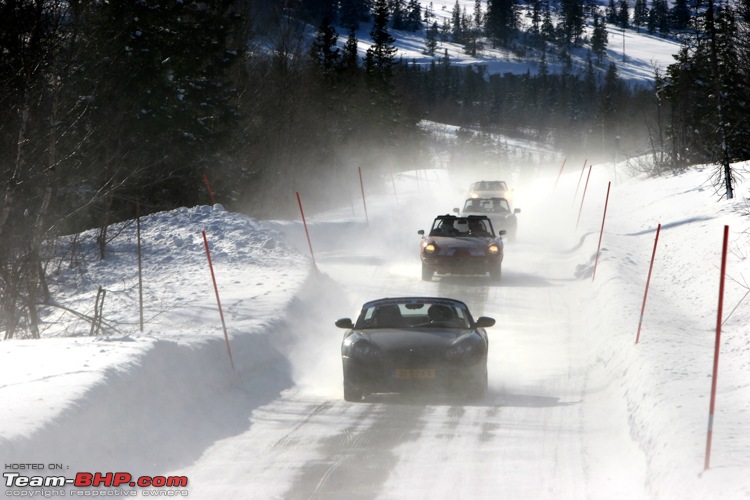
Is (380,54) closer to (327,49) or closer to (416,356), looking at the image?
(327,49)

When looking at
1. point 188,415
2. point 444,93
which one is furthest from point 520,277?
point 444,93

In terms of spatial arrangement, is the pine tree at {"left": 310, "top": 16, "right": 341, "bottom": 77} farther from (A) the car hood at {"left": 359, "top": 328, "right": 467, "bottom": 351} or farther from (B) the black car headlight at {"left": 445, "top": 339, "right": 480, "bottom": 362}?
(B) the black car headlight at {"left": 445, "top": 339, "right": 480, "bottom": 362}

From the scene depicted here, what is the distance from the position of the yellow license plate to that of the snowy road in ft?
1.16

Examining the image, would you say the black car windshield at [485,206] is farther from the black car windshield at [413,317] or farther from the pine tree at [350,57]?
the pine tree at [350,57]

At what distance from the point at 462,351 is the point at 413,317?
1.40 meters

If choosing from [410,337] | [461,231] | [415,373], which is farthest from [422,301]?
[461,231]

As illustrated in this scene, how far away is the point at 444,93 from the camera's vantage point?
192m

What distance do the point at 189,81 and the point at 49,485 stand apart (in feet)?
97.7

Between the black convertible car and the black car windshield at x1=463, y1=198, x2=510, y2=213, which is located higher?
the black convertible car

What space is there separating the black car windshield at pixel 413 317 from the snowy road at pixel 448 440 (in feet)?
3.04

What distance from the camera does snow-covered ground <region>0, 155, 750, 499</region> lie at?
276 inches

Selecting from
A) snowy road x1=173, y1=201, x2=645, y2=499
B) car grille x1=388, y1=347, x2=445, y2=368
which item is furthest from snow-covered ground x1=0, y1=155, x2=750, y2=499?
car grille x1=388, y1=347, x2=445, y2=368

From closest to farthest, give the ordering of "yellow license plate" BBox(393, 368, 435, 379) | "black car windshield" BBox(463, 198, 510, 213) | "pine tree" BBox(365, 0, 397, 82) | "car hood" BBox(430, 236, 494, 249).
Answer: "yellow license plate" BBox(393, 368, 435, 379) < "car hood" BBox(430, 236, 494, 249) < "black car windshield" BBox(463, 198, 510, 213) < "pine tree" BBox(365, 0, 397, 82)

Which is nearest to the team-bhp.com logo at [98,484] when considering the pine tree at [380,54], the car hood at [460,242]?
the car hood at [460,242]
